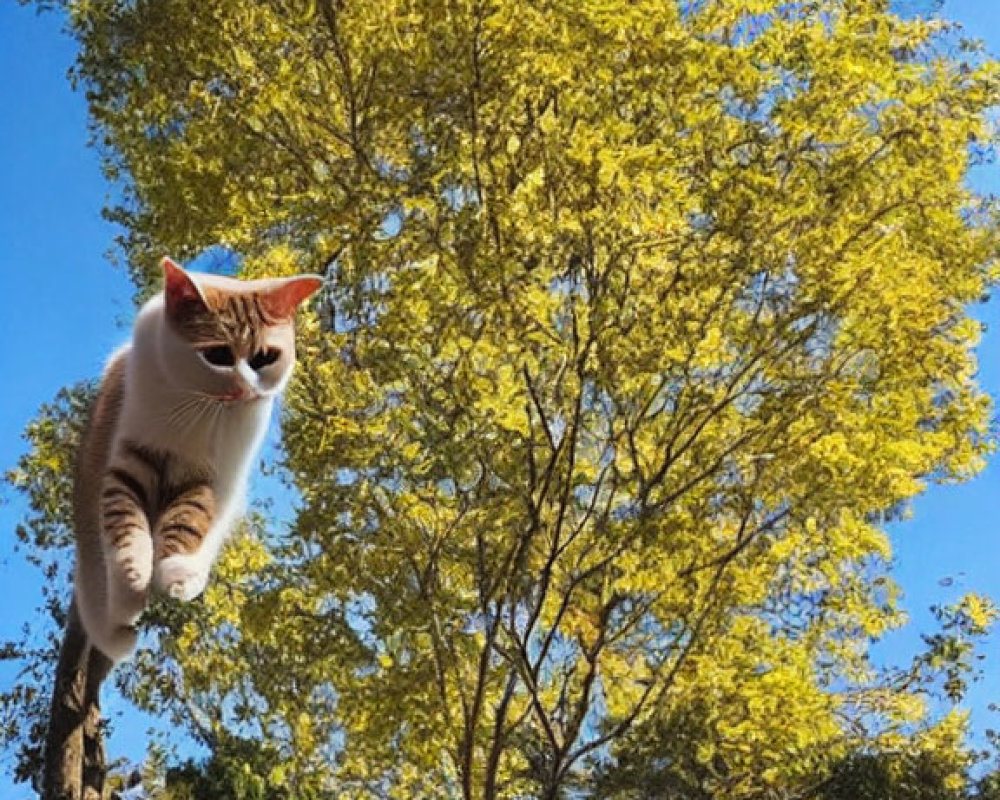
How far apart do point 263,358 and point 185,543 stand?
26 centimetres

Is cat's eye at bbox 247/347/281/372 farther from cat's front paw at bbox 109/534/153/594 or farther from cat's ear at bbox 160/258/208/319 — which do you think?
cat's front paw at bbox 109/534/153/594

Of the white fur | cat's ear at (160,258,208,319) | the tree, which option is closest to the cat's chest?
the white fur

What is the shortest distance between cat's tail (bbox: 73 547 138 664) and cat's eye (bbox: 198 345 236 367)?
Answer: 279mm

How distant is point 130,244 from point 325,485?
155cm

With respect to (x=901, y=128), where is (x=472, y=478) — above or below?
below

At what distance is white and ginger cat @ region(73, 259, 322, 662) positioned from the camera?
1.40m

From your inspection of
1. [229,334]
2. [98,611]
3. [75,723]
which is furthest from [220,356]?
[75,723]

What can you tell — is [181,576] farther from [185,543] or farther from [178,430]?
[178,430]

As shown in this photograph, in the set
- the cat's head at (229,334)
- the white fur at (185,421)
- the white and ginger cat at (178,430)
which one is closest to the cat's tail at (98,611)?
the white and ginger cat at (178,430)

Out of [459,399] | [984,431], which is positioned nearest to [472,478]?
[459,399]

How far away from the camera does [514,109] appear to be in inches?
164

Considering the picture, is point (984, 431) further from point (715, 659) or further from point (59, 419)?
point (59, 419)

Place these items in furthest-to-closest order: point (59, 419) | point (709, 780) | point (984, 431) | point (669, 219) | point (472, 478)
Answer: point (709, 780) → point (984, 431) → point (472, 478) → point (669, 219) → point (59, 419)

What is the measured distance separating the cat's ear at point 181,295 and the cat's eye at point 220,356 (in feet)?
→ 0.17
